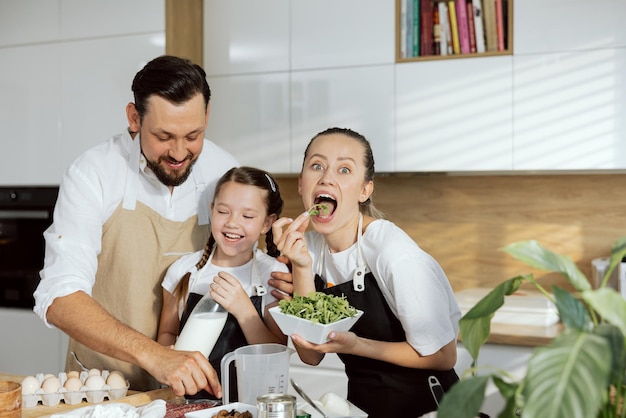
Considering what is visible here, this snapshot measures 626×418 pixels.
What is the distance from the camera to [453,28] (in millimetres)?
3117

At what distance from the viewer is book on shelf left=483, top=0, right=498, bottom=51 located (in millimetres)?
3041

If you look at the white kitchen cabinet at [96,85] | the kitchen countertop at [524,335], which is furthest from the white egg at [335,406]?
the white kitchen cabinet at [96,85]

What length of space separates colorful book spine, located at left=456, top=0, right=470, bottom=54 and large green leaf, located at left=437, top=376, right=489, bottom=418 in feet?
7.88

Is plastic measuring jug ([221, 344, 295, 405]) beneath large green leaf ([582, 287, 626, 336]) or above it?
beneath

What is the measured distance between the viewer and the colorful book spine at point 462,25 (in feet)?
10.1

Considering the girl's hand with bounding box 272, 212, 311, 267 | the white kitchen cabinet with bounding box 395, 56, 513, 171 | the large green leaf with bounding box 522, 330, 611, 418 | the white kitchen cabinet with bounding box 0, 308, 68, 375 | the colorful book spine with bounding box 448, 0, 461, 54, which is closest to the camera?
the large green leaf with bounding box 522, 330, 611, 418

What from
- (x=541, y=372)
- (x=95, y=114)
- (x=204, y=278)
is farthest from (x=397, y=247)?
(x=95, y=114)

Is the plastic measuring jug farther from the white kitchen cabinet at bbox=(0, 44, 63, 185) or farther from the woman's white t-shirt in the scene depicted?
the white kitchen cabinet at bbox=(0, 44, 63, 185)

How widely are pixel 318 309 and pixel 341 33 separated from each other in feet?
6.56

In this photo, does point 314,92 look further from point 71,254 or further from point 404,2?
point 71,254

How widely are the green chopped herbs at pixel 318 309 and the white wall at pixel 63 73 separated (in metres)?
2.14

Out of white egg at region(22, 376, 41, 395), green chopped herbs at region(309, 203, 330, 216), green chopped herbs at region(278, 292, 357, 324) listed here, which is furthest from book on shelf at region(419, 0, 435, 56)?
white egg at region(22, 376, 41, 395)

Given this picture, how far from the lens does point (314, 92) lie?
128 inches

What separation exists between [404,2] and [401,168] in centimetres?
72
